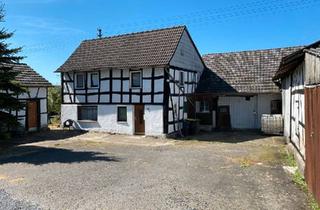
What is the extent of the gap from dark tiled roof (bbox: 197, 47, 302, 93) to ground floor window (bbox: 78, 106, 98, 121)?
765 centimetres

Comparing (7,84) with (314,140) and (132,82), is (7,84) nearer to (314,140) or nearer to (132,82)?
(132,82)

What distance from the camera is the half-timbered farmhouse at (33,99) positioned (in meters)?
21.3

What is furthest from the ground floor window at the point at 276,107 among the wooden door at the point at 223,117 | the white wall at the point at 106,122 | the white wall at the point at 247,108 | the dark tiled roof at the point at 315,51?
the dark tiled roof at the point at 315,51

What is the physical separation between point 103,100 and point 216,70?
9269mm

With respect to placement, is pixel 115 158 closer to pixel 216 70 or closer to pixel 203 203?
pixel 203 203

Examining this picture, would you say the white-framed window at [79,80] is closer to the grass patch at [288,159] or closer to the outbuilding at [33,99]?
the outbuilding at [33,99]

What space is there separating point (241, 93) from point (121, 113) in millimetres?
8177

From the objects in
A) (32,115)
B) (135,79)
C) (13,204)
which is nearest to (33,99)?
(32,115)

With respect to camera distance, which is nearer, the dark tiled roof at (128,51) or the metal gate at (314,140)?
the metal gate at (314,140)

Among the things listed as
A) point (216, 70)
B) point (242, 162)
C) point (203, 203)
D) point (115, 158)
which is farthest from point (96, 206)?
point (216, 70)

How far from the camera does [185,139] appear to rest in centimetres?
1908

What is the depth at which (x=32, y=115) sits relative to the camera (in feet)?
72.2

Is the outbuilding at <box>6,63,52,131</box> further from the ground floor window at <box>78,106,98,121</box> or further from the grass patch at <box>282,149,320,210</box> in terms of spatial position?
the grass patch at <box>282,149,320,210</box>

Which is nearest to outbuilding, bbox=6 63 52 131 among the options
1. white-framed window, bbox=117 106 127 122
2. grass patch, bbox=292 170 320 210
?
white-framed window, bbox=117 106 127 122
